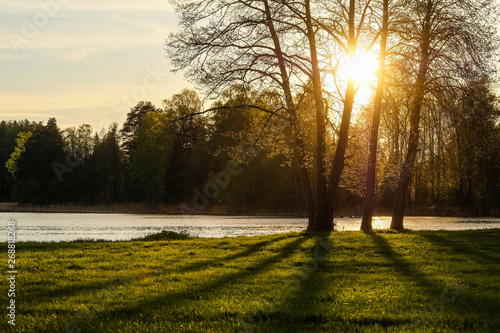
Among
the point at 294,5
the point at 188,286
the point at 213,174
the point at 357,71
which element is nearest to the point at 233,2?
the point at 294,5

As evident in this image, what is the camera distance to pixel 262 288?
964cm

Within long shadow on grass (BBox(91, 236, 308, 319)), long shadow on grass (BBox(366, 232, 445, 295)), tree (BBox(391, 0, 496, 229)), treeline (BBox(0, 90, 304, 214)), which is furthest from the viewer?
treeline (BBox(0, 90, 304, 214))

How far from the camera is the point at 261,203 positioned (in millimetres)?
69000

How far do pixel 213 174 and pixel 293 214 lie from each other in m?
16.9

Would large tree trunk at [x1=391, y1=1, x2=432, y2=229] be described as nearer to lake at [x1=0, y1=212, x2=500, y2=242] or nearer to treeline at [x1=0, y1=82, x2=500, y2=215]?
treeline at [x1=0, y1=82, x2=500, y2=215]

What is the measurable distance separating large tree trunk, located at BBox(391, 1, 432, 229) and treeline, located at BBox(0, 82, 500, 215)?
0.51 m

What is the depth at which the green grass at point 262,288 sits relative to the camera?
7.41 metres

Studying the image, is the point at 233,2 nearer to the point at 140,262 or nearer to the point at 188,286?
the point at 140,262

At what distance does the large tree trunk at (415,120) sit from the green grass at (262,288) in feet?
24.6

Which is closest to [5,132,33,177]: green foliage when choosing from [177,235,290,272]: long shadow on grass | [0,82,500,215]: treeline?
[0,82,500,215]: treeline

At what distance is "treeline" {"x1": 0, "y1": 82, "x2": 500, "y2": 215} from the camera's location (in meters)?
22.1

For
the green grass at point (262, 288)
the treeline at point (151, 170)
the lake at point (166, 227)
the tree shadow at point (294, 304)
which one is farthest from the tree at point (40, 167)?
the tree shadow at point (294, 304)

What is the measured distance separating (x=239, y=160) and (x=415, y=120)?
7866mm

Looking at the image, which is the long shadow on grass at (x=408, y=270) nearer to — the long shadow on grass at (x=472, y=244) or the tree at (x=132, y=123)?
the long shadow on grass at (x=472, y=244)
